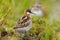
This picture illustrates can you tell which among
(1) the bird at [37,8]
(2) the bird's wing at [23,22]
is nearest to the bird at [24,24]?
(2) the bird's wing at [23,22]

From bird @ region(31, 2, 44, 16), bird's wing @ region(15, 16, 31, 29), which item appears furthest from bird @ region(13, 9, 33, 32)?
bird @ region(31, 2, 44, 16)

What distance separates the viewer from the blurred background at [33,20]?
8.87 meters

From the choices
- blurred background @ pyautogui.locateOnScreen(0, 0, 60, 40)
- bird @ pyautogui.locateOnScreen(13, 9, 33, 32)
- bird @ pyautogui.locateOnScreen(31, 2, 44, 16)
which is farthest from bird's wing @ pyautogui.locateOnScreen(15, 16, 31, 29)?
bird @ pyautogui.locateOnScreen(31, 2, 44, 16)

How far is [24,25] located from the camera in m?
9.05

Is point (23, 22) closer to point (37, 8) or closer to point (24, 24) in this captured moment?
point (24, 24)

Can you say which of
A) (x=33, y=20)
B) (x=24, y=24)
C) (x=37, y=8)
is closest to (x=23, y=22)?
(x=24, y=24)

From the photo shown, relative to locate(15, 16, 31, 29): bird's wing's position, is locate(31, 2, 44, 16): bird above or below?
below

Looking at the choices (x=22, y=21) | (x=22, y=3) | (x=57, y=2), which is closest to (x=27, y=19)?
(x=22, y=21)

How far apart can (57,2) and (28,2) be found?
1291 mm

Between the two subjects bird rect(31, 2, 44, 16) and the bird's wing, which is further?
bird rect(31, 2, 44, 16)

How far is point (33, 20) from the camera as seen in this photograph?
9914mm

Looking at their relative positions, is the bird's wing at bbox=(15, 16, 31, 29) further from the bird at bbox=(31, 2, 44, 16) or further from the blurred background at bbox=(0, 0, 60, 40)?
the bird at bbox=(31, 2, 44, 16)

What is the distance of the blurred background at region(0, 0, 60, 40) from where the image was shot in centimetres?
887

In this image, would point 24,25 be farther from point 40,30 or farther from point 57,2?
point 57,2
